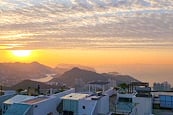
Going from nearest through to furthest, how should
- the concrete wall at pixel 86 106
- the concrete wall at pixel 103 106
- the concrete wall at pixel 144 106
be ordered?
the concrete wall at pixel 86 106 < the concrete wall at pixel 103 106 < the concrete wall at pixel 144 106

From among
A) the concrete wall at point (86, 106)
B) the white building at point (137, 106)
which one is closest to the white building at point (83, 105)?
the concrete wall at point (86, 106)

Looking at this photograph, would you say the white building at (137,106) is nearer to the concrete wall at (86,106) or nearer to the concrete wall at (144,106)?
the concrete wall at (144,106)

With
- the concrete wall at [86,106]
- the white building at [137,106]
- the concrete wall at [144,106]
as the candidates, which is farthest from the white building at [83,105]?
the concrete wall at [144,106]

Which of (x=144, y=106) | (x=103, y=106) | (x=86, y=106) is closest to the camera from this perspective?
(x=86, y=106)

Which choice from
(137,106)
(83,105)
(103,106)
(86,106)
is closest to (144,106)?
(137,106)

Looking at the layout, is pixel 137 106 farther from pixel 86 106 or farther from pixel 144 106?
pixel 86 106

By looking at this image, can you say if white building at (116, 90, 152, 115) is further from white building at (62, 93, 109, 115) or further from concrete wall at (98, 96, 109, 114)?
white building at (62, 93, 109, 115)

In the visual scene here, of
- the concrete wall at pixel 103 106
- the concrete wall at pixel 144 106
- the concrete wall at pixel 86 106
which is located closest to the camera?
the concrete wall at pixel 86 106

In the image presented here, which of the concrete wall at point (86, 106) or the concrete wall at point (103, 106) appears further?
the concrete wall at point (103, 106)

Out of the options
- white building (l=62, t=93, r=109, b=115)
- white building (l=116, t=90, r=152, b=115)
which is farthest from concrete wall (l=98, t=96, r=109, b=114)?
white building (l=116, t=90, r=152, b=115)

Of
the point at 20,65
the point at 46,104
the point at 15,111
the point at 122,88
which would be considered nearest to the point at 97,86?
the point at 122,88

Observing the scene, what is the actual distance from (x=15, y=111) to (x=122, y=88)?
38.3 feet

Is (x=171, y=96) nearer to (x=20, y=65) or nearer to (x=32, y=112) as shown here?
(x=32, y=112)

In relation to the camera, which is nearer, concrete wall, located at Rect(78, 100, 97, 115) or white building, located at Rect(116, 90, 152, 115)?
concrete wall, located at Rect(78, 100, 97, 115)
